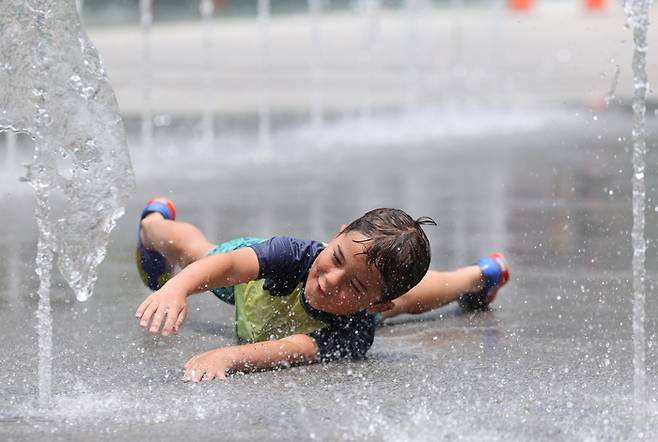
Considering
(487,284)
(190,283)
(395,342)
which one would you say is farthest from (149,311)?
(487,284)

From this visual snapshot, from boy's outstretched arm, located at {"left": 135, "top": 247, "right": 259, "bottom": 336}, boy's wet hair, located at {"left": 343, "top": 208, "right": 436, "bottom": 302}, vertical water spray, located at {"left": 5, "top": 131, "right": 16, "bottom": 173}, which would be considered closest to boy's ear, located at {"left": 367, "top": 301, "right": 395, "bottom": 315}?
boy's wet hair, located at {"left": 343, "top": 208, "right": 436, "bottom": 302}

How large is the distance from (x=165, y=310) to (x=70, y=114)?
0.86 m

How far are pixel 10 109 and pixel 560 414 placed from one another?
69.9 inches

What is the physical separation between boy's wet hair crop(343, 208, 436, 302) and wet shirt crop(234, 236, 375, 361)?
0.23 meters

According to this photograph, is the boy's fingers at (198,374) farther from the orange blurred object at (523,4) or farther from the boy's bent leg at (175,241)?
the orange blurred object at (523,4)

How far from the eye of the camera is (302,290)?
12.0 feet

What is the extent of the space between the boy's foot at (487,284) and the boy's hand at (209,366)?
3.87 ft

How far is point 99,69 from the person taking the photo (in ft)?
12.4

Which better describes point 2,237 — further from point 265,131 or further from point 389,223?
point 265,131

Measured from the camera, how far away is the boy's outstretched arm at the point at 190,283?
3.11 meters

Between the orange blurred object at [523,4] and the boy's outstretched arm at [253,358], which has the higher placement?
the boy's outstretched arm at [253,358]

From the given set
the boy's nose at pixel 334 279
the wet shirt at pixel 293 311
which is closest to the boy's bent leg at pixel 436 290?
the wet shirt at pixel 293 311

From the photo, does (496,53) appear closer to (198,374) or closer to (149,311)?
(198,374)

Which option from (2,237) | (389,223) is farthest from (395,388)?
(2,237)
